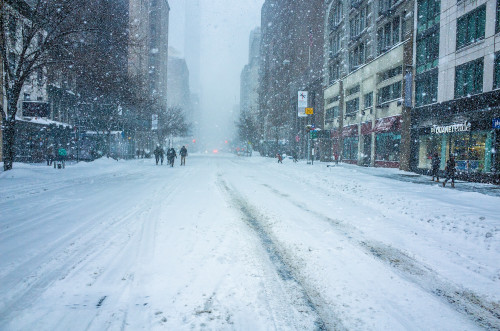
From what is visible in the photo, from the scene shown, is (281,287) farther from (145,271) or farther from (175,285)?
(145,271)

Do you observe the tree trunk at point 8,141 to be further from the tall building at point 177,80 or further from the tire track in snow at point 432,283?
the tall building at point 177,80

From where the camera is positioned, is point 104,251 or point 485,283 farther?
point 104,251

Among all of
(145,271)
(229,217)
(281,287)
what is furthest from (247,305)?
(229,217)

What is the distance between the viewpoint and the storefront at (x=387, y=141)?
27.8m

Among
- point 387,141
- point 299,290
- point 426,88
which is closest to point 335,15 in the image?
point 387,141

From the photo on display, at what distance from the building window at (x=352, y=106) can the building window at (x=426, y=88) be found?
1142 centimetres

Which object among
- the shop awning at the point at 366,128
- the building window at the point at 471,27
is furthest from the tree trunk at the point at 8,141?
the shop awning at the point at 366,128

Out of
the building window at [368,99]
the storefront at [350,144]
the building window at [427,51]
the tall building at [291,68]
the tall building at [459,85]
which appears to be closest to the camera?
the tall building at [459,85]

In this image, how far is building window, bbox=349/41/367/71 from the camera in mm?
→ 35766

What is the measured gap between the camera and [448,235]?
5824 mm

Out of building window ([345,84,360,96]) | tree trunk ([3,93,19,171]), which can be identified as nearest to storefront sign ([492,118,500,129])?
building window ([345,84,360,96])

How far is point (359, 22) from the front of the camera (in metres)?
36.5

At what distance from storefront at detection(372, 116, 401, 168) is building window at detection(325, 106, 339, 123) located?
39.1ft

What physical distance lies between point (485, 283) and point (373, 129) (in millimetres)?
30073
